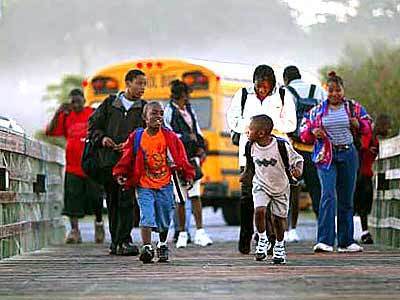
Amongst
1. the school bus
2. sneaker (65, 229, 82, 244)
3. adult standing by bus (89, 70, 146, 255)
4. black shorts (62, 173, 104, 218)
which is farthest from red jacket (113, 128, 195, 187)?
the school bus

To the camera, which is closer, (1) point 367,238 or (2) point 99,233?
(1) point 367,238

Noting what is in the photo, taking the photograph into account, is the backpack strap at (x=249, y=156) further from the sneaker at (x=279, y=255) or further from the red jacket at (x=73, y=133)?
the red jacket at (x=73, y=133)

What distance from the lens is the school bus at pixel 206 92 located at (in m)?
20.0

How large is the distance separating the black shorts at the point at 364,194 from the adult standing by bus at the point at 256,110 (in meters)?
3.10

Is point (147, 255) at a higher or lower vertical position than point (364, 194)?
lower

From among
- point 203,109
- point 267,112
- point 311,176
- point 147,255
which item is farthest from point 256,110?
point 203,109

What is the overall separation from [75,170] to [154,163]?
4149 mm

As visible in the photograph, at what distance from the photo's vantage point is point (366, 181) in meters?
14.1

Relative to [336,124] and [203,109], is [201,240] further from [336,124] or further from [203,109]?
[203,109]

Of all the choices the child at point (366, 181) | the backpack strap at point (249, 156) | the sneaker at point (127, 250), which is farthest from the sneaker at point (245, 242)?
the child at point (366, 181)

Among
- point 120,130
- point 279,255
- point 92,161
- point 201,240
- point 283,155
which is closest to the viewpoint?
point 279,255

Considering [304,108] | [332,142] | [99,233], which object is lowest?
[99,233]

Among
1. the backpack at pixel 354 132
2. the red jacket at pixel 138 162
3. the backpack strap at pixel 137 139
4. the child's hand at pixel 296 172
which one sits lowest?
the child's hand at pixel 296 172

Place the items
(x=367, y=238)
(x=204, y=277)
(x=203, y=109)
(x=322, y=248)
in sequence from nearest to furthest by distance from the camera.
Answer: (x=204, y=277), (x=322, y=248), (x=367, y=238), (x=203, y=109)
